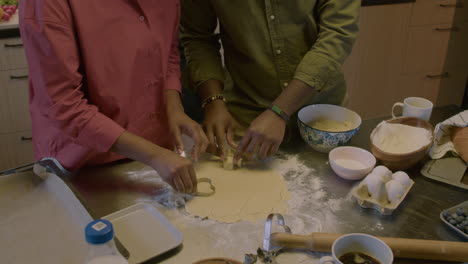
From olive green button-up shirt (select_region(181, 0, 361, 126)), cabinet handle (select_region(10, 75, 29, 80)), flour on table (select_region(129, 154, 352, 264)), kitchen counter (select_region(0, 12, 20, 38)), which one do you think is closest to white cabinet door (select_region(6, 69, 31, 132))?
cabinet handle (select_region(10, 75, 29, 80))

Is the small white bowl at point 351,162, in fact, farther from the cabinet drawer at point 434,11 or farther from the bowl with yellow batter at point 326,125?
the cabinet drawer at point 434,11

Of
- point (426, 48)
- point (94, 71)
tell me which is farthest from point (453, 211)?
point (426, 48)

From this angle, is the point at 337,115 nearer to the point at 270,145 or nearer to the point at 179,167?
the point at 270,145

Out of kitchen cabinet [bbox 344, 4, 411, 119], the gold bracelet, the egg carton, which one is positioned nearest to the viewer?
the egg carton

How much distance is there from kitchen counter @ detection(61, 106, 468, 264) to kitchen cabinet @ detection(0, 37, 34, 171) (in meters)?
1.50

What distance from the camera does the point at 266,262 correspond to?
895 millimetres

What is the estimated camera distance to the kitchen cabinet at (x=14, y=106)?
93.6 inches

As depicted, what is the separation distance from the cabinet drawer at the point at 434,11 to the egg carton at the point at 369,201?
2.14 meters

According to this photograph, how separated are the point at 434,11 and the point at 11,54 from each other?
2596mm

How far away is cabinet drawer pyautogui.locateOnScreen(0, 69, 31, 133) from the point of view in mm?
2438

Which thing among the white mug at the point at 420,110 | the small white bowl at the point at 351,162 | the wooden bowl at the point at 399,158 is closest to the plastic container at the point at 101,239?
the small white bowl at the point at 351,162

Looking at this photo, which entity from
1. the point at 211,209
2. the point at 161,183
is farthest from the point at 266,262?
the point at 161,183

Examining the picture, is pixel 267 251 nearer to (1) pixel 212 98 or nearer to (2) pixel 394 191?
(2) pixel 394 191

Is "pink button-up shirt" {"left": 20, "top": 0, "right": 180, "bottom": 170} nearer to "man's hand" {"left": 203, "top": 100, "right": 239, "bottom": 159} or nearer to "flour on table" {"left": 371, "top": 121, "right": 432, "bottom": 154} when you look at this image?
"man's hand" {"left": 203, "top": 100, "right": 239, "bottom": 159}
